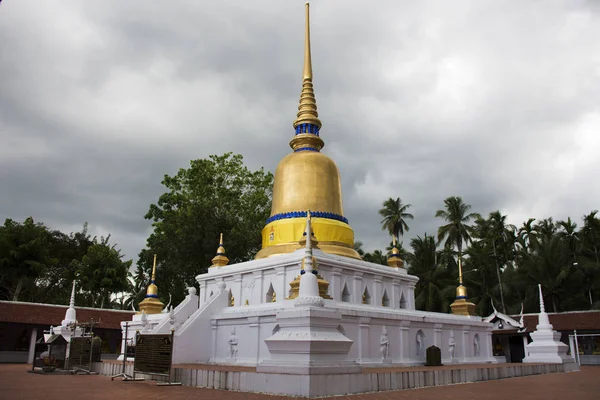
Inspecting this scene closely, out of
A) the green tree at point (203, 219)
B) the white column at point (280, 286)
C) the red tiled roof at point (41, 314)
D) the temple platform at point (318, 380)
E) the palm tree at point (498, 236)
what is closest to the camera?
the temple platform at point (318, 380)

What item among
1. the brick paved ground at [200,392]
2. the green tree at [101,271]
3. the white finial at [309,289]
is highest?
the green tree at [101,271]

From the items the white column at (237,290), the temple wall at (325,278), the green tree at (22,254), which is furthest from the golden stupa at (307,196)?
the green tree at (22,254)

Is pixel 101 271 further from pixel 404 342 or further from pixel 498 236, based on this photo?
pixel 498 236

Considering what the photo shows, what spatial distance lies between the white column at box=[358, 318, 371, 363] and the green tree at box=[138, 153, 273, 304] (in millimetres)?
17015

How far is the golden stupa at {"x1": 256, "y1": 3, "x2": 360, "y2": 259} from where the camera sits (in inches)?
811

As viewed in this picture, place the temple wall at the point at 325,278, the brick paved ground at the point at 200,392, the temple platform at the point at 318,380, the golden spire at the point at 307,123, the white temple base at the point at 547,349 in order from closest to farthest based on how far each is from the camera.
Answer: the brick paved ground at the point at 200,392 → the temple platform at the point at 318,380 → the temple wall at the point at 325,278 → the white temple base at the point at 547,349 → the golden spire at the point at 307,123

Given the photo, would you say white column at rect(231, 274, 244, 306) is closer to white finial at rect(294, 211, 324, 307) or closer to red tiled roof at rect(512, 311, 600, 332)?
white finial at rect(294, 211, 324, 307)

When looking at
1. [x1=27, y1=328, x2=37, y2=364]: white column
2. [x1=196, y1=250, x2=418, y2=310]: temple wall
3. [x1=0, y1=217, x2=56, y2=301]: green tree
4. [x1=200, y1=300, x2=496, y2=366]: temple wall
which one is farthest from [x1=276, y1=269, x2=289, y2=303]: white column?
[x1=0, y1=217, x2=56, y2=301]: green tree

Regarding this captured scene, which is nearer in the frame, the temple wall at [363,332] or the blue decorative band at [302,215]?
the temple wall at [363,332]

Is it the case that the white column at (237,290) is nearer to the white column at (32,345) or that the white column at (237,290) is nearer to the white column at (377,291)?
the white column at (377,291)

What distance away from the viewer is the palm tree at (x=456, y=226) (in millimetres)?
50062

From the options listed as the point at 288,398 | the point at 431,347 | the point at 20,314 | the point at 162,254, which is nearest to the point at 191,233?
the point at 162,254

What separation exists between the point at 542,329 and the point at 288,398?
622 inches

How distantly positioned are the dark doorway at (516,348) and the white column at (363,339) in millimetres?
Result: 11910
